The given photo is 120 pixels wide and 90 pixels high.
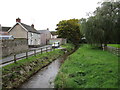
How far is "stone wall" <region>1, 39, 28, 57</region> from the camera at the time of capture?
1453 centimetres

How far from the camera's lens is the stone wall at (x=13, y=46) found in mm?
14530

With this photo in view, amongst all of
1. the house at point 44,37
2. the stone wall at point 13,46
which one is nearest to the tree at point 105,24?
the stone wall at point 13,46

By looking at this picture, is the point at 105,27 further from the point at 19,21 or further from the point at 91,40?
the point at 19,21

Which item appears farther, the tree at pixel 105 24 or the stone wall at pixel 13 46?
the tree at pixel 105 24

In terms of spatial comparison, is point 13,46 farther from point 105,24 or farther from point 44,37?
point 44,37

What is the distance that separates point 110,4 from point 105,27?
4175 mm

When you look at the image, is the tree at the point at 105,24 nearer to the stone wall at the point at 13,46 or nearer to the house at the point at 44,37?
the stone wall at the point at 13,46

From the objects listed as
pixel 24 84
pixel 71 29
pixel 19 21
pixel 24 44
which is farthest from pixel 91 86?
pixel 71 29

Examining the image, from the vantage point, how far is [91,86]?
623cm

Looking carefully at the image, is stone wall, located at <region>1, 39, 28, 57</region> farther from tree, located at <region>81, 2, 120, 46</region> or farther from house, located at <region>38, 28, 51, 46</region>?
house, located at <region>38, 28, 51, 46</region>

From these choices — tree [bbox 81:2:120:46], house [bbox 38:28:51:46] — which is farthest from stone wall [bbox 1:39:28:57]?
house [bbox 38:28:51:46]

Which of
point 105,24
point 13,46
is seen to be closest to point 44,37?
point 13,46

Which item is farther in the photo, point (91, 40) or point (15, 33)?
point (15, 33)

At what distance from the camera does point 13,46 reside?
16719mm
